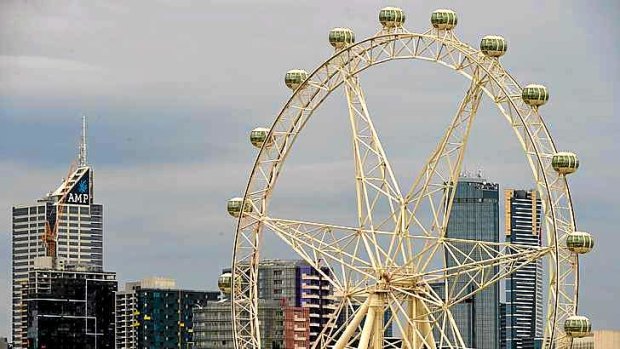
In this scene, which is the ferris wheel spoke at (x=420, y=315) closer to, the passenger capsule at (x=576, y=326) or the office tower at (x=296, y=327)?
the passenger capsule at (x=576, y=326)

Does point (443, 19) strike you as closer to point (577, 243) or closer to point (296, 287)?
point (577, 243)

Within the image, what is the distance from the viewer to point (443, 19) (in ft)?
238

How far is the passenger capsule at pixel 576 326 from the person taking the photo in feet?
223

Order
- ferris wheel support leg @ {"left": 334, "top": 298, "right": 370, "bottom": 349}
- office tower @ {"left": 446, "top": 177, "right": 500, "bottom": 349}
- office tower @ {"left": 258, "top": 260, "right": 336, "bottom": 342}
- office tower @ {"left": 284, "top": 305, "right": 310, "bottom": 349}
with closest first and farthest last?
ferris wheel support leg @ {"left": 334, "top": 298, "right": 370, "bottom": 349} < office tower @ {"left": 284, "top": 305, "right": 310, "bottom": 349} < office tower @ {"left": 258, "top": 260, "right": 336, "bottom": 342} < office tower @ {"left": 446, "top": 177, "right": 500, "bottom": 349}

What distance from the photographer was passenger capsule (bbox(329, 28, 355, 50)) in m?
77.1

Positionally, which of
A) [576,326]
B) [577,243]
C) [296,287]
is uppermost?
[296,287]

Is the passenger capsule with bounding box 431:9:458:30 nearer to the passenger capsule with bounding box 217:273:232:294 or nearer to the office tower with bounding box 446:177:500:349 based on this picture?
the passenger capsule with bounding box 217:273:232:294

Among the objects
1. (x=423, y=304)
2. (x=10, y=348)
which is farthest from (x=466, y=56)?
(x=10, y=348)

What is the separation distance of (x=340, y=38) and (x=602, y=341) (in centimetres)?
5428

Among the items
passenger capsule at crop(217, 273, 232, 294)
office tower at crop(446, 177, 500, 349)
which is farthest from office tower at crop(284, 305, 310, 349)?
passenger capsule at crop(217, 273, 232, 294)

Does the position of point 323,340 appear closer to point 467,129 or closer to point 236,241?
point 236,241

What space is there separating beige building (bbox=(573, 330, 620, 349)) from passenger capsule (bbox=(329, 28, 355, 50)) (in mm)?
52875

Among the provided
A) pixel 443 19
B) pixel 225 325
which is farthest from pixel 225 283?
pixel 225 325

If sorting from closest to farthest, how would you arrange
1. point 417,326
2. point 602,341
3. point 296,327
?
1. point 417,326
2. point 602,341
3. point 296,327
